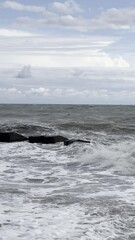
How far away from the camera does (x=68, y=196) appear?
26.7 ft

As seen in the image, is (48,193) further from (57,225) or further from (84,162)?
(84,162)

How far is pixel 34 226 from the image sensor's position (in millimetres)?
6031

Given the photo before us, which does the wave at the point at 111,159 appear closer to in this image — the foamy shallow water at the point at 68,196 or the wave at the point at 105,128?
the foamy shallow water at the point at 68,196

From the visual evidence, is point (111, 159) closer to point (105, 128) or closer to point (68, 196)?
point (68, 196)

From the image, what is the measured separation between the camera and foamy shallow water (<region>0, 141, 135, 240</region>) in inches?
231

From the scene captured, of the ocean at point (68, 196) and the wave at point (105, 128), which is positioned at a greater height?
the wave at point (105, 128)

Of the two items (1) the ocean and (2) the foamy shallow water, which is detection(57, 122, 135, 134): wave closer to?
(1) the ocean

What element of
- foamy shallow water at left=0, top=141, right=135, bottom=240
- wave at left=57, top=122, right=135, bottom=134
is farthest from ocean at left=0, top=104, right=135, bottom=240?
wave at left=57, top=122, right=135, bottom=134

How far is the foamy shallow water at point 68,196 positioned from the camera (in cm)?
588

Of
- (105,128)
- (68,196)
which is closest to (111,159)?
(68,196)

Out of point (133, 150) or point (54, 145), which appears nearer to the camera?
point (133, 150)

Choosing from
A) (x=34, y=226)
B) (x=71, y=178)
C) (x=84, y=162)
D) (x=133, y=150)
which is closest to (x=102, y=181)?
(x=71, y=178)

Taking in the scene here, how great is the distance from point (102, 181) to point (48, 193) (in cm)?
216

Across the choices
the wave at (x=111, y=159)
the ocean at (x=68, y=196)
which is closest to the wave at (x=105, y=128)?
the wave at (x=111, y=159)
